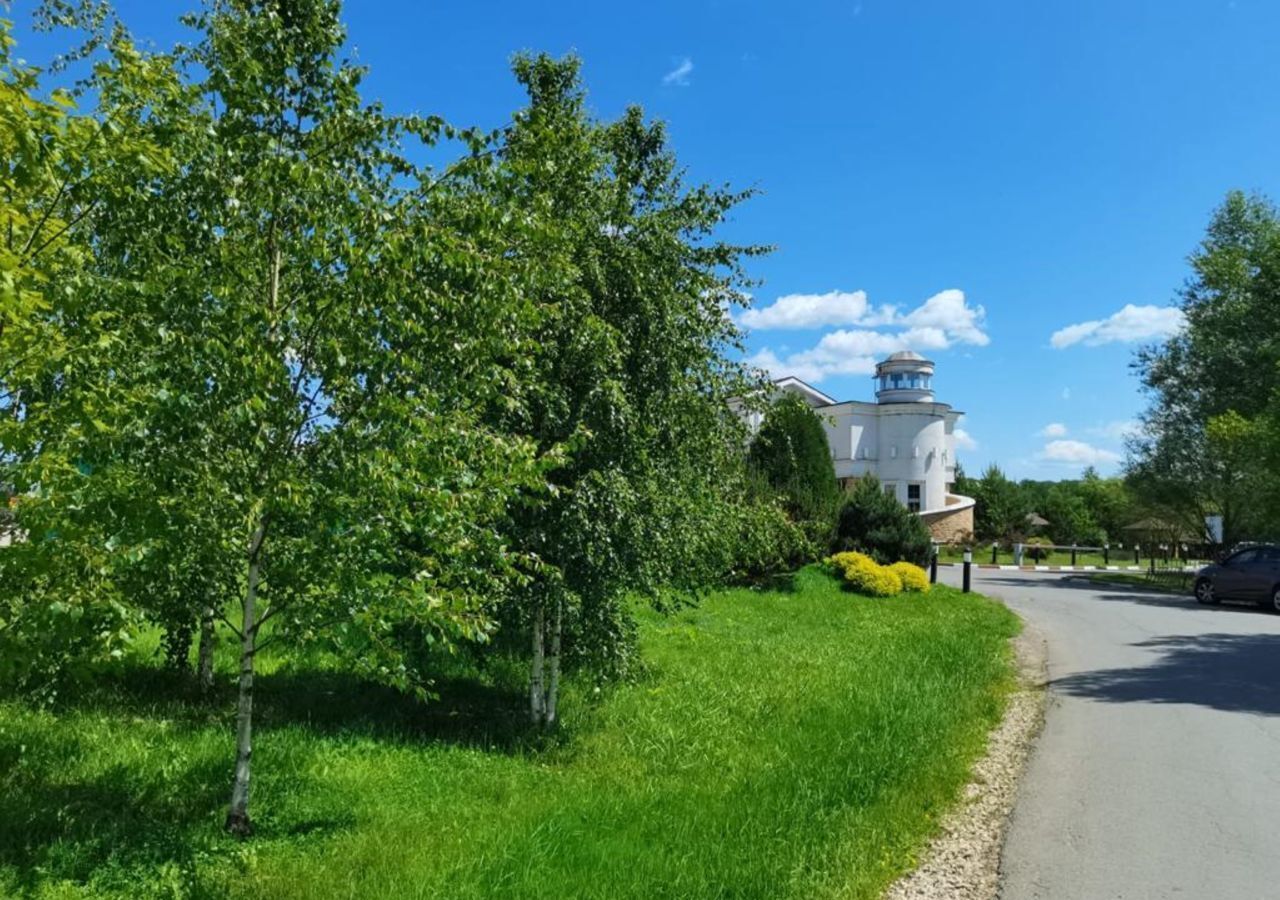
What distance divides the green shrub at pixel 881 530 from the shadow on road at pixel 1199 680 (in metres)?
9.26

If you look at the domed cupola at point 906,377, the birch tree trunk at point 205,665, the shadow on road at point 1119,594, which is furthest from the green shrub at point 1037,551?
the birch tree trunk at point 205,665

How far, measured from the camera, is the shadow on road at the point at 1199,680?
9625mm

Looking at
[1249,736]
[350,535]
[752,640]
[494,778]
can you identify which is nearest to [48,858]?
[350,535]

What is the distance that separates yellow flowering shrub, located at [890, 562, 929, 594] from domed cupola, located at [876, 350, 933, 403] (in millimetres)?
28053

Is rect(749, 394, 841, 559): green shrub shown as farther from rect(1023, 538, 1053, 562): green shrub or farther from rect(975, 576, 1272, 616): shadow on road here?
rect(1023, 538, 1053, 562): green shrub

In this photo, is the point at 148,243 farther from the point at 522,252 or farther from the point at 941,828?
the point at 941,828

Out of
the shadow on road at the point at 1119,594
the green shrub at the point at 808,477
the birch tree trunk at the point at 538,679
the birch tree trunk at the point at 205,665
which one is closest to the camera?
the birch tree trunk at the point at 205,665

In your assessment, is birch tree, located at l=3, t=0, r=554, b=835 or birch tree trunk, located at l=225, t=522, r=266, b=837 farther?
birch tree trunk, located at l=225, t=522, r=266, b=837

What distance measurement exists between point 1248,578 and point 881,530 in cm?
894

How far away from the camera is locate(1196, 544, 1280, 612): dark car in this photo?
2156 cm

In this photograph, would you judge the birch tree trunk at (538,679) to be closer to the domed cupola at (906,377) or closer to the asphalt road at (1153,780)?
the asphalt road at (1153,780)

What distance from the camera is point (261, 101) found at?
5.16m

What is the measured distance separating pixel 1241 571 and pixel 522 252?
2306 cm

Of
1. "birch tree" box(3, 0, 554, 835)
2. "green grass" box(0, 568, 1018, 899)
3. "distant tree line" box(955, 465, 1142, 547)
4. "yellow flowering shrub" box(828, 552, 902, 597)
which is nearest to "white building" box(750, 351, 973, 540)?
"distant tree line" box(955, 465, 1142, 547)
